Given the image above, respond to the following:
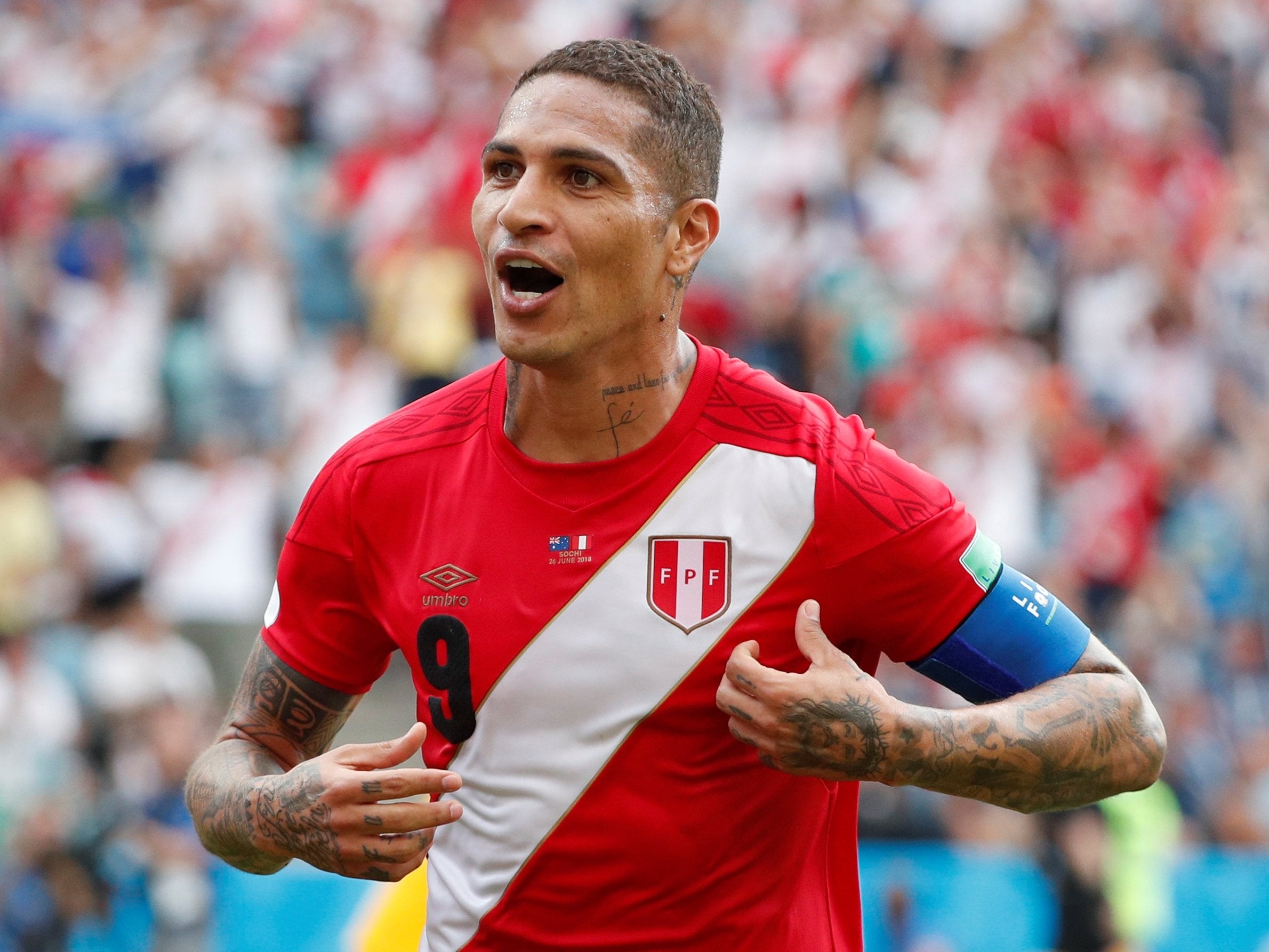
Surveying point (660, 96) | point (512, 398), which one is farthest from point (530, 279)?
point (660, 96)

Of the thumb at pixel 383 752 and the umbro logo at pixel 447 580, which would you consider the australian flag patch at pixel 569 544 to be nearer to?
the umbro logo at pixel 447 580

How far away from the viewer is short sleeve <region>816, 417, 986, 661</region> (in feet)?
9.87

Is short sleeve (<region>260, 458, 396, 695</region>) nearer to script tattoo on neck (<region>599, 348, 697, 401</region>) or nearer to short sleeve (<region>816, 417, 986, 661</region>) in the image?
script tattoo on neck (<region>599, 348, 697, 401</region>)

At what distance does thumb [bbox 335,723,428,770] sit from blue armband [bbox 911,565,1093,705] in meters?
0.94

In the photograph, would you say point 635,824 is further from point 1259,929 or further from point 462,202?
point 462,202

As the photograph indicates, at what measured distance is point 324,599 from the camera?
10.9 ft

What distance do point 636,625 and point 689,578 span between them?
0.13 m

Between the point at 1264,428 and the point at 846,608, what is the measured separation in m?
7.98

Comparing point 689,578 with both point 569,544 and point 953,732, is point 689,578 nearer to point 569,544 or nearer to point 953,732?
point 569,544

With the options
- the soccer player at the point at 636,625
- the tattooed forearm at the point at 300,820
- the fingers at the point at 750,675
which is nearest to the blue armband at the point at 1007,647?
the soccer player at the point at 636,625

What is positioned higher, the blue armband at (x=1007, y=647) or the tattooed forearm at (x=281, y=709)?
the blue armband at (x=1007, y=647)

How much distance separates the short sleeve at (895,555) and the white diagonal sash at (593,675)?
70 millimetres

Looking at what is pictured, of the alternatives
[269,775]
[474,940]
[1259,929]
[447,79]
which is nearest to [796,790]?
[474,940]

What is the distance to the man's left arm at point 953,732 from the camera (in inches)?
111
